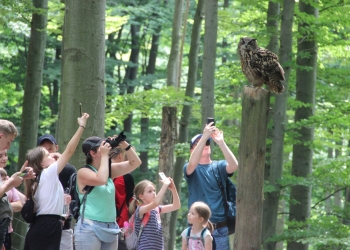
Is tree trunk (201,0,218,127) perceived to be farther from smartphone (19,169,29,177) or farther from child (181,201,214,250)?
smartphone (19,169,29,177)

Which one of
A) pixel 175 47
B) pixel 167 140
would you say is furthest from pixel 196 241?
pixel 175 47

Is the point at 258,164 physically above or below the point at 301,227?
above

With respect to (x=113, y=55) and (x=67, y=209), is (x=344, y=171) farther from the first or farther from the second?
(x=113, y=55)

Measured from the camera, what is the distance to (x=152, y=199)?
6664 mm

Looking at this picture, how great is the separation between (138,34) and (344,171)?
17.5 m

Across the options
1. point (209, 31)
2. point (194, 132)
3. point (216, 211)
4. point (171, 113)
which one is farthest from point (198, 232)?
point (194, 132)

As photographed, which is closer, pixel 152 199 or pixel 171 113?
pixel 152 199

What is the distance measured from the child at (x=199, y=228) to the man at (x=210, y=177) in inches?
7.1

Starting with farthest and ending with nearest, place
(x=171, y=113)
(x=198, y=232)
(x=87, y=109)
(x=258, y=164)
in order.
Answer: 1. (x=171, y=113)
2. (x=87, y=109)
3. (x=198, y=232)
4. (x=258, y=164)

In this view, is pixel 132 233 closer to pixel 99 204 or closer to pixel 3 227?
pixel 99 204

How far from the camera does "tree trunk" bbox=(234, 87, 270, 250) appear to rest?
584 centimetres

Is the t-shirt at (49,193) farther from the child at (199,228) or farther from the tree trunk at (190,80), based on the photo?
the tree trunk at (190,80)

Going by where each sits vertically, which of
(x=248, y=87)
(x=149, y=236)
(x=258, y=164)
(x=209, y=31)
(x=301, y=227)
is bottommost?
(x=301, y=227)

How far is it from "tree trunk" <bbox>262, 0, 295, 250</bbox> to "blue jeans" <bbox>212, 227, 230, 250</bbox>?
604 centimetres
